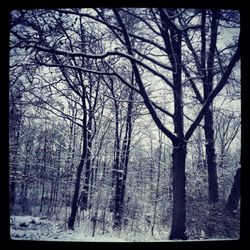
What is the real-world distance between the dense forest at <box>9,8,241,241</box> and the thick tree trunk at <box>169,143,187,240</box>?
0.02 metres

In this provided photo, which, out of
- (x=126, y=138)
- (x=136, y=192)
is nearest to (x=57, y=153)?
(x=126, y=138)

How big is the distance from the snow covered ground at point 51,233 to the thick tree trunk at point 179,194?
622mm

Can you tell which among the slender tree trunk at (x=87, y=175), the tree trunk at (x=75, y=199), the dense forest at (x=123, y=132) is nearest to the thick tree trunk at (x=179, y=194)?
the dense forest at (x=123, y=132)

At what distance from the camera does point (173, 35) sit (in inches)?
178

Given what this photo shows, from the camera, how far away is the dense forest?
12.7 feet

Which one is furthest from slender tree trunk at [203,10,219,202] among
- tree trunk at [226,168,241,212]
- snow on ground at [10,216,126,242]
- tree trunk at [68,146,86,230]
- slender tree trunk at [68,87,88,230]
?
tree trunk at [68,146,86,230]

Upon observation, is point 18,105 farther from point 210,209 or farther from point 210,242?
point 210,209

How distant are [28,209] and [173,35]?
17.9 ft

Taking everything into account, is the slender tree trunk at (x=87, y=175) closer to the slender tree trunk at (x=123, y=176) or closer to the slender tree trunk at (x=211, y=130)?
the slender tree trunk at (x=123, y=176)

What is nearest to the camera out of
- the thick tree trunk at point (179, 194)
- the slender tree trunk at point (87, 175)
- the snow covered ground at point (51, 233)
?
the snow covered ground at point (51, 233)

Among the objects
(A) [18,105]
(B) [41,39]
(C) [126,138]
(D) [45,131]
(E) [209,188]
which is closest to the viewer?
(B) [41,39]

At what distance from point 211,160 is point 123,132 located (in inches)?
114

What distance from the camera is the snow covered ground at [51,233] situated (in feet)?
10.4
